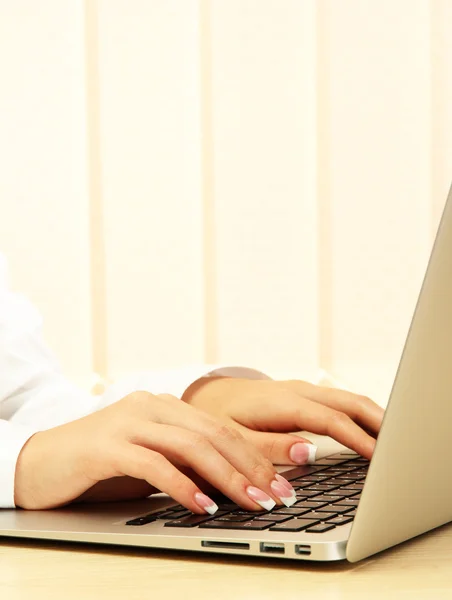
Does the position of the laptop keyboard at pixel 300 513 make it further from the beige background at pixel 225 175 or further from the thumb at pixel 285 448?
the beige background at pixel 225 175

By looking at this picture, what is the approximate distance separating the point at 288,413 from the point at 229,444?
0.76ft

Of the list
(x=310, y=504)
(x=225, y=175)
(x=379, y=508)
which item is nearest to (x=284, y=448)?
(x=310, y=504)

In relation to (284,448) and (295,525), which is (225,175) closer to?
(284,448)

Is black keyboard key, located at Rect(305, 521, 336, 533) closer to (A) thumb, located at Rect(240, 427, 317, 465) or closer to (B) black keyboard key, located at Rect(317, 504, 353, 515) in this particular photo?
(B) black keyboard key, located at Rect(317, 504, 353, 515)

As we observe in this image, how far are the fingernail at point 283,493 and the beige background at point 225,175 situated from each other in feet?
4.77

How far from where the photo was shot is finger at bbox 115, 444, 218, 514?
1.70 feet

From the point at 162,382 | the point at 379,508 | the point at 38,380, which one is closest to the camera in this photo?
the point at 379,508

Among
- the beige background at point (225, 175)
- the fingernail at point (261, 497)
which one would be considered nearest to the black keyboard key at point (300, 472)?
the fingernail at point (261, 497)

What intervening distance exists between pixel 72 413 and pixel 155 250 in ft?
4.13

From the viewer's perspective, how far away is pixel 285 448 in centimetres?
73

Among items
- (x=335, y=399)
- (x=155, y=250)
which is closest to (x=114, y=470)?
(x=335, y=399)

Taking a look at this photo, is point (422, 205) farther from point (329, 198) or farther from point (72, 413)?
point (72, 413)

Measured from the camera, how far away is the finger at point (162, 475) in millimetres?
517

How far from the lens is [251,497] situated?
52 centimetres
